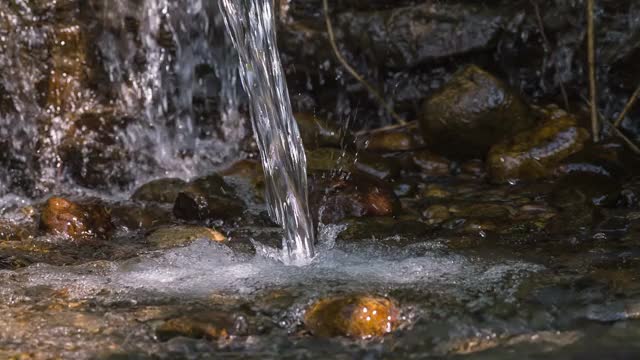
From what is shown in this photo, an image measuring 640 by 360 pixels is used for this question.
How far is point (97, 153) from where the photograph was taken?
206 inches

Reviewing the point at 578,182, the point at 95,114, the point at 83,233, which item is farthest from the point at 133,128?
the point at 578,182

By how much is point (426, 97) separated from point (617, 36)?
46.8 inches

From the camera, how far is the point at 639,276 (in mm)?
3230

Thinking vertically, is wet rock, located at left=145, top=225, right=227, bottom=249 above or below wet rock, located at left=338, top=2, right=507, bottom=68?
below

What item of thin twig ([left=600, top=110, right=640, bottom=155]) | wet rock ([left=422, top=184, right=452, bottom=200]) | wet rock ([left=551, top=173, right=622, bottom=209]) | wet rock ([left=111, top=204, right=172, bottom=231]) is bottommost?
wet rock ([left=551, top=173, right=622, bottom=209])

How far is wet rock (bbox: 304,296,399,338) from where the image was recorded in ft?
9.05

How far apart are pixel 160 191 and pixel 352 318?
222 centimetres

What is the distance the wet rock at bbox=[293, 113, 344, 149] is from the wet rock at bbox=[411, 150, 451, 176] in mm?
448

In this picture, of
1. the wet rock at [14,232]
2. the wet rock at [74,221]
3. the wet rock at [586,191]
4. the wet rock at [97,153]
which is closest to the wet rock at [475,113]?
the wet rock at [586,191]

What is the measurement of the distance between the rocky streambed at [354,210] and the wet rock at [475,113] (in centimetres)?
1

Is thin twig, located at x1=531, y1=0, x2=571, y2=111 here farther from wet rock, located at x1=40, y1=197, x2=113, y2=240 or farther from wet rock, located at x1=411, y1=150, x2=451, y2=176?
wet rock, located at x1=40, y1=197, x2=113, y2=240

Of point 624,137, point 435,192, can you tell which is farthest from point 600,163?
point 435,192

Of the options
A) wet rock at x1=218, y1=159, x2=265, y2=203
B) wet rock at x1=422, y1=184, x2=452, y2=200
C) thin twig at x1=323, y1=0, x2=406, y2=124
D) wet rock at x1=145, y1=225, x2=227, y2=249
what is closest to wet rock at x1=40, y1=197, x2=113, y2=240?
wet rock at x1=145, y1=225, x2=227, y2=249

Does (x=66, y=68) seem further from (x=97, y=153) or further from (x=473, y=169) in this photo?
(x=473, y=169)
